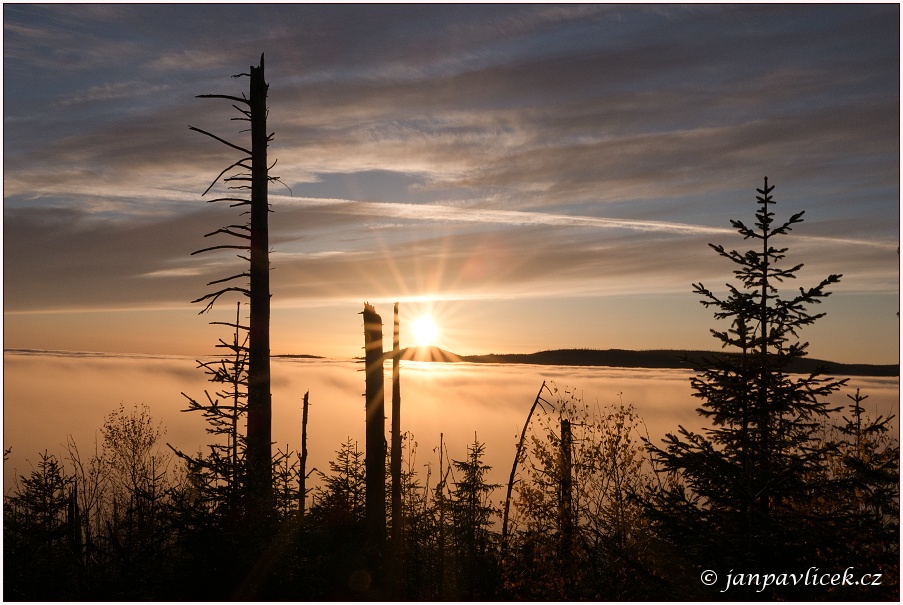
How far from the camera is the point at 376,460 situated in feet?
47.3

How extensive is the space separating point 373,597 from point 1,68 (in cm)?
1343

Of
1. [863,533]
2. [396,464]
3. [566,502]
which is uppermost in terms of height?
[863,533]

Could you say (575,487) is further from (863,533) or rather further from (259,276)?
(259,276)

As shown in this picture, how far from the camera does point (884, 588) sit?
10781 millimetres

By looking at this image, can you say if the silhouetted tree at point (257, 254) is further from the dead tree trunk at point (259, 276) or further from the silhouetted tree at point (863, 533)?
the silhouetted tree at point (863, 533)

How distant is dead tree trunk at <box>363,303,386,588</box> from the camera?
1436 cm

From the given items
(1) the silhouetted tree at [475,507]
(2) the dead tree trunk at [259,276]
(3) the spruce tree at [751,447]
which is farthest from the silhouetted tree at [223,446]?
(1) the silhouetted tree at [475,507]

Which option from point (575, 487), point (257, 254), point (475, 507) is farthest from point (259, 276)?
point (475, 507)

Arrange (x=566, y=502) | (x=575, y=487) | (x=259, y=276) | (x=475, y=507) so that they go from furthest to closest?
(x=475, y=507)
(x=575, y=487)
(x=566, y=502)
(x=259, y=276)

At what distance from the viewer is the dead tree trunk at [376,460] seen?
14.4 metres

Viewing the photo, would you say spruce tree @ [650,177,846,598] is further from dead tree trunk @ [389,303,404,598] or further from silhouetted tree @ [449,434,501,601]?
silhouetted tree @ [449,434,501,601]

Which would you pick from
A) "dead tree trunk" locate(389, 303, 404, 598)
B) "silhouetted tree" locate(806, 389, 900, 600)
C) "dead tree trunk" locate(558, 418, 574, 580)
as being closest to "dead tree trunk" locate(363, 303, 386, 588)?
"dead tree trunk" locate(389, 303, 404, 598)

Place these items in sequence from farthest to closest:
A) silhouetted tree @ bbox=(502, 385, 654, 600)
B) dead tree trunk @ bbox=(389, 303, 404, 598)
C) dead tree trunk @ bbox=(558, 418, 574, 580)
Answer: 1. dead tree trunk @ bbox=(558, 418, 574, 580)
2. silhouetted tree @ bbox=(502, 385, 654, 600)
3. dead tree trunk @ bbox=(389, 303, 404, 598)

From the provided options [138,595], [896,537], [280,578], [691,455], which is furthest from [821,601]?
[138,595]
